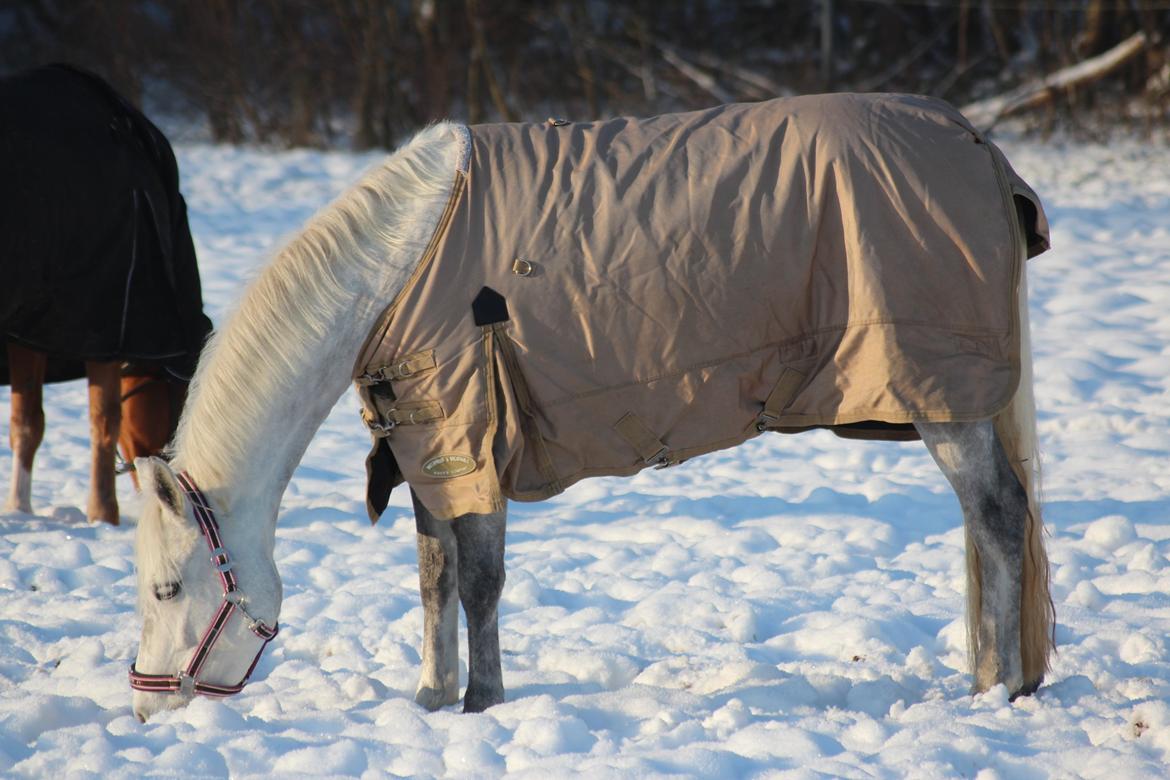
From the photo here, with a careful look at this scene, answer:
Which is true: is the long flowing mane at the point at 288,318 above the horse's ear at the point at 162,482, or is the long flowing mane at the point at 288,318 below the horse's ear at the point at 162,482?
above

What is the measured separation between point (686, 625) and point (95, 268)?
239cm

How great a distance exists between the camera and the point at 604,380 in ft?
8.39

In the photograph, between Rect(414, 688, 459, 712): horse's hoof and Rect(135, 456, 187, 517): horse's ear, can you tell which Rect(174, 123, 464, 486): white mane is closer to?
Rect(135, 456, 187, 517): horse's ear

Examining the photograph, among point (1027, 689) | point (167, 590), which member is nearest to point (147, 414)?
point (167, 590)

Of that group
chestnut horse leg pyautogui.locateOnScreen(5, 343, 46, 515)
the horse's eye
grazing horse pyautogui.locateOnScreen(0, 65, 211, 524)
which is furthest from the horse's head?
chestnut horse leg pyautogui.locateOnScreen(5, 343, 46, 515)

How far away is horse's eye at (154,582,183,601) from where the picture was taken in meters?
2.48

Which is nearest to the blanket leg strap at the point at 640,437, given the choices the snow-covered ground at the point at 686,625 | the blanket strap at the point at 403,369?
the blanket strap at the point at 403,369

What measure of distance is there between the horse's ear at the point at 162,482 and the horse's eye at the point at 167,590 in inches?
6.3

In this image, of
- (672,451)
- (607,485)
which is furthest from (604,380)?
(607,485)

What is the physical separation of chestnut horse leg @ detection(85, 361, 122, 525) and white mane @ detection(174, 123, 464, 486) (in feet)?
5.93

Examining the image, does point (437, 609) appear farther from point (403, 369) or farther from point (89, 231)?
point (89, 231)

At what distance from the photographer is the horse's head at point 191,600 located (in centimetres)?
247

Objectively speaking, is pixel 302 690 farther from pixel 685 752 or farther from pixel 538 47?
pixel 538 47

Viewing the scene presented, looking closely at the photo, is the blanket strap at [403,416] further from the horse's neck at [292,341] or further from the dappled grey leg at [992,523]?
the dappled grey leg at [992,523]
